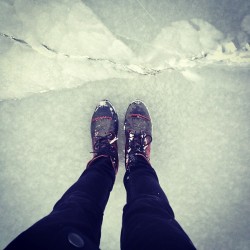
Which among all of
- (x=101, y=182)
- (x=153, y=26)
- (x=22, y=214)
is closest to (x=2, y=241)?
(x=22, y=214)

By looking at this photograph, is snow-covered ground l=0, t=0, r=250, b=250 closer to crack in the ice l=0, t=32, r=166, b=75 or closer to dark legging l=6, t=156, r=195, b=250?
crack in the ice l=0, t=32, r=166, b=75

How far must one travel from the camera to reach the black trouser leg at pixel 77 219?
2.83 feet

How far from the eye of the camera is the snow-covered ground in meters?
1.62

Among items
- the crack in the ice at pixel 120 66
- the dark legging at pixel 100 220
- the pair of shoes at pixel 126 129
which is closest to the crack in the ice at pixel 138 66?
the crack in the ice at pixel 120 66

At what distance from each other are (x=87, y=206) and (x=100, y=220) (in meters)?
0.10

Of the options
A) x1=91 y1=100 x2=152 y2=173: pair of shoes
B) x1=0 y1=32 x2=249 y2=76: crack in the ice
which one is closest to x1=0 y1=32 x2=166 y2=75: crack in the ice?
x1=0 y1=32 x2=249 y2=76: crack in the ice

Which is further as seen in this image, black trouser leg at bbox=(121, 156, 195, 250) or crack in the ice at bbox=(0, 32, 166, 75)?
crack in the ice at bbox=(0, 32, 166, 75)

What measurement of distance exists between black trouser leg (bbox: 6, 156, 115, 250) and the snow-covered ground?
44 cm

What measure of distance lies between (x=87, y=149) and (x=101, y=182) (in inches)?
19.7

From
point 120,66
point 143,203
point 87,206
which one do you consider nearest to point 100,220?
point 87,206

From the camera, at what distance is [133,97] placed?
174 centimetres

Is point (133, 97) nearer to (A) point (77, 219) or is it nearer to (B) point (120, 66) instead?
(B) point (120, 66)

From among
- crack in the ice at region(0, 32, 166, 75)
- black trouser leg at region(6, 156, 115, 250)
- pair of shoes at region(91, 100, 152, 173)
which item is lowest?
black trouser leg at region(6, 156, 115, 250)

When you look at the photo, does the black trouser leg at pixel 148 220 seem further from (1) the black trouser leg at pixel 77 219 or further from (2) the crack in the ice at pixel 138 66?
(2) the crack in the ice at pixel 138 66
